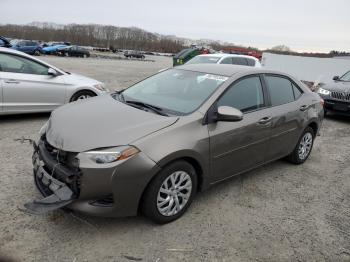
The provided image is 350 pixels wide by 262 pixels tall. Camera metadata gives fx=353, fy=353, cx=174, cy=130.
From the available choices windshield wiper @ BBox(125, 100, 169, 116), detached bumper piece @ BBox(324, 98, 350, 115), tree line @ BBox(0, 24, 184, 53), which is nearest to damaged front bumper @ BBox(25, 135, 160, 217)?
windshield wiper @ BBox(125, 100, 169, 116)

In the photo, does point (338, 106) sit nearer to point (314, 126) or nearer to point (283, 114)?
point (314, 126)

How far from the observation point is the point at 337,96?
9.54 metres

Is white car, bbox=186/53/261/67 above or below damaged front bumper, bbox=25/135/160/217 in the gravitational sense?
above

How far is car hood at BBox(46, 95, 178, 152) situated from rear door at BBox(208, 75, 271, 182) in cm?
62

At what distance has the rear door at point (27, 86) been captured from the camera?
671 cm

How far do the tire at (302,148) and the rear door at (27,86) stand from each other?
186 inches

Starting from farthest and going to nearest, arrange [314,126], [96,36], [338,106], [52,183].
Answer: [96,36] → [338,106] → [314,126] → [52,183]

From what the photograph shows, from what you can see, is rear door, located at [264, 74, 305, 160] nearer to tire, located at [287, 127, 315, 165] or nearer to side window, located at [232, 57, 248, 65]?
tire, located at [287, 127, 315, 165]

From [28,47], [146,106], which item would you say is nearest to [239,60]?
[146,106]

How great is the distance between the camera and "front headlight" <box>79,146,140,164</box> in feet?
10.1

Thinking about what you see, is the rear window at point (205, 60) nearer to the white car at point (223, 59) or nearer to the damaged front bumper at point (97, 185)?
the white car at point (223, 59)

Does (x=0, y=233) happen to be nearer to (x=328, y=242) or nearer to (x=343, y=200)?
(x=328, y=242)

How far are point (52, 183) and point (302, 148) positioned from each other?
12.8 ft

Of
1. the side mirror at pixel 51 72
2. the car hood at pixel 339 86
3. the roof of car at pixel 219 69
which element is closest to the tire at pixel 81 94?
the side mirror at pixel 51 72
